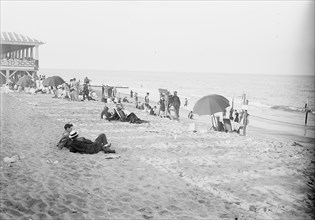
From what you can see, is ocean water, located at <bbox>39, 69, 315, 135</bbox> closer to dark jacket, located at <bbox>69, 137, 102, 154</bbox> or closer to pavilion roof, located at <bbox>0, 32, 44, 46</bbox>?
dark jacket, located at <bbox>69, 137, 102, 154</bbox>

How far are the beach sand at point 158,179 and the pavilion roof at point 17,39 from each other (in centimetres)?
2098

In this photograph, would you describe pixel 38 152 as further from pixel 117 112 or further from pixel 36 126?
pixel 117 112

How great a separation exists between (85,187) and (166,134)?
17.6 ft

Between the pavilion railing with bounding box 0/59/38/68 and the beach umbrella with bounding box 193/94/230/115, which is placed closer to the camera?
the beach umbrella with bounding box 193/94/230/115

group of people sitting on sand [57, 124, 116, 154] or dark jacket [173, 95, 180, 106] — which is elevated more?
dark jacket [173, 95, 180, 106]

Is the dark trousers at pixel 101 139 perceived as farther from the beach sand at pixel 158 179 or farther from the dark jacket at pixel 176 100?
the dark jacket at pixel 176 100

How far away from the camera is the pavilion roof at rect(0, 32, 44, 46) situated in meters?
27.7

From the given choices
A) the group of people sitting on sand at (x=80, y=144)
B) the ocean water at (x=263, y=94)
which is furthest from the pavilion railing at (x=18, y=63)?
the group of people sitting on sand at (x=80, y=144)

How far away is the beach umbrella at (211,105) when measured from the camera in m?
11.2

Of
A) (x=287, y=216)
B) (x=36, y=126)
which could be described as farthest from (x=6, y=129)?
(x=287, y=216)

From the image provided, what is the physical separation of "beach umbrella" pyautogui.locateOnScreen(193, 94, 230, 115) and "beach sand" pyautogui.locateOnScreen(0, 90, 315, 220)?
5.32ft

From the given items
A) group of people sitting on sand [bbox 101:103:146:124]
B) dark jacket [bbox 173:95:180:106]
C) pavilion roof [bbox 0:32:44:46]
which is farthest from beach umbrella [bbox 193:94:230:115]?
pavilion roof [bbox 0:32:44:46]

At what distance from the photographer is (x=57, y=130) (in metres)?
10.5

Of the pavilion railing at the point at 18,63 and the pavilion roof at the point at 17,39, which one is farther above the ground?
the pavilion roof at the point at 17,39
